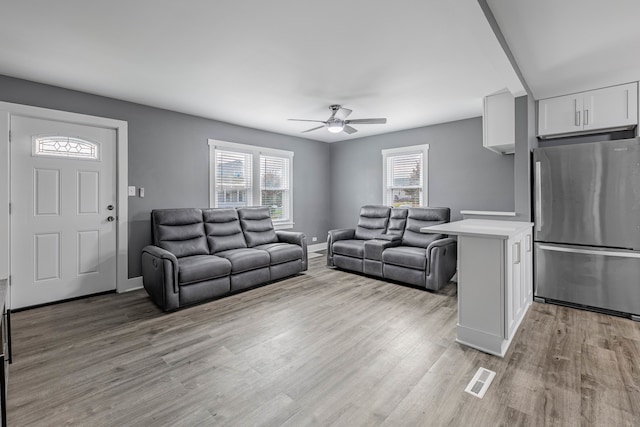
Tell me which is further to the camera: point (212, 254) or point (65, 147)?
point (212, 254)

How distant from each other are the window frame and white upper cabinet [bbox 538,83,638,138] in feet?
13.6

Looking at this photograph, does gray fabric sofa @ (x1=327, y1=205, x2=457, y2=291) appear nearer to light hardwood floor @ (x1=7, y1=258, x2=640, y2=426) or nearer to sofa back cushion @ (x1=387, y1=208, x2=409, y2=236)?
sofa back cushion @ (x1=387, y1=208, x2=409, y2=236)

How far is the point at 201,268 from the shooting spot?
132 inches

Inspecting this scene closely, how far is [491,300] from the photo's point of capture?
229cm

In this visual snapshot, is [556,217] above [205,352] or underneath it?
above

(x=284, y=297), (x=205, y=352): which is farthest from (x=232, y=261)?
(x=205, y=352)

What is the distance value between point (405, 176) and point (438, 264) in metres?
2.22

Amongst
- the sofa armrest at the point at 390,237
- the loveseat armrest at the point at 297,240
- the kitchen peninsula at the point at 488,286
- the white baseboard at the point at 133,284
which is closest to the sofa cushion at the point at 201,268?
the white baseboard at the point at 133,284

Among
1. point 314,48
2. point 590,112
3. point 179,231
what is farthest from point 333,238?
point 590,112

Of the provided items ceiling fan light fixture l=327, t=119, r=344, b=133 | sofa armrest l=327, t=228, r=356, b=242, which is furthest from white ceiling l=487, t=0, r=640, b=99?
sofa armrest l=327, t=228, r=356, b=242

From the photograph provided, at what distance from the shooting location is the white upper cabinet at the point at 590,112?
307 cm

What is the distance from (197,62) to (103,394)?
109 inches

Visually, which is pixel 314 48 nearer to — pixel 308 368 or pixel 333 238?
pixel 308 368

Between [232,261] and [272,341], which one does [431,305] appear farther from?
[232,261]
